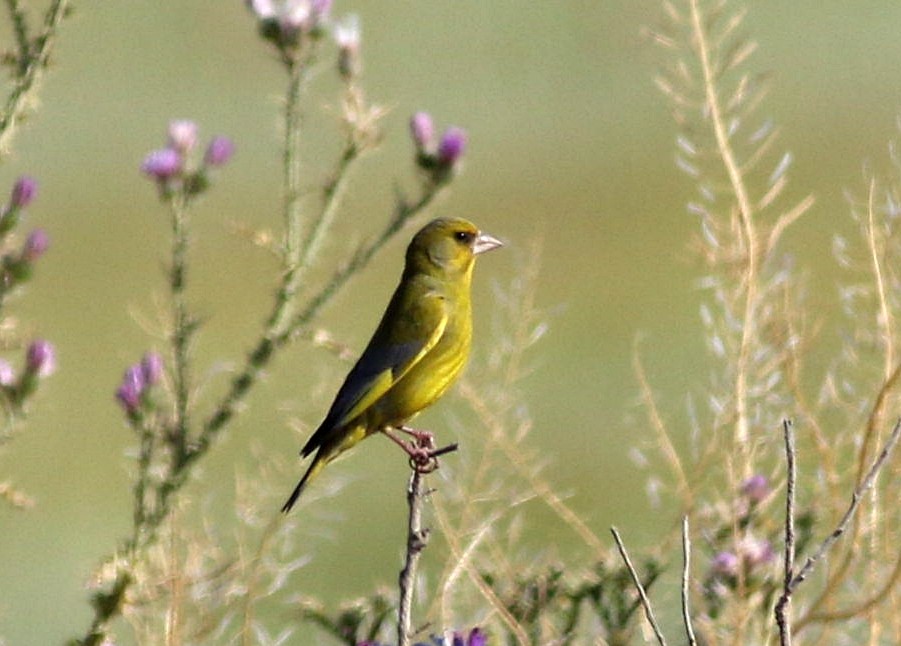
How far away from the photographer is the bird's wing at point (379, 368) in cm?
369

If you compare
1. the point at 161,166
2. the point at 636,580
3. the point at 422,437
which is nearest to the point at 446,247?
the point at 422,437

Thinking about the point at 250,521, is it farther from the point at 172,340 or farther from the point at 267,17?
the point at 267,17

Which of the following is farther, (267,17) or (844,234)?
(844,234)

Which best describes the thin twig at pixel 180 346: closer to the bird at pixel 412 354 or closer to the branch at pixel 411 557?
the bird at pixel 412 354

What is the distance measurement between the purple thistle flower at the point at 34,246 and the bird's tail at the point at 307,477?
0.56 meters

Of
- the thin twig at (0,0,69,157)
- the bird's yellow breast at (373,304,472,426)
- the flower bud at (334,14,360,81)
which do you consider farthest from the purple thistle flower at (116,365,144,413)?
the flower bud at (334,14,360,81)

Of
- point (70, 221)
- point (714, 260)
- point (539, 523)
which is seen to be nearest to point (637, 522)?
point (539, 523)

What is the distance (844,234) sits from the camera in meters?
14.7

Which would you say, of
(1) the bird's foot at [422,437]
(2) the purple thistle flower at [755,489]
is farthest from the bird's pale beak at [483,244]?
(2) the purple thistle flower at [755,489]

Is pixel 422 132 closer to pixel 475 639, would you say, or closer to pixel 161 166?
pixel 161 166

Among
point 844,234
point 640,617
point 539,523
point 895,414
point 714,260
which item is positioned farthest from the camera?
point 844,234

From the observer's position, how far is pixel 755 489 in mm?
3559

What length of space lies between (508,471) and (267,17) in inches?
34.7

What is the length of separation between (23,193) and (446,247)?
90 cm
